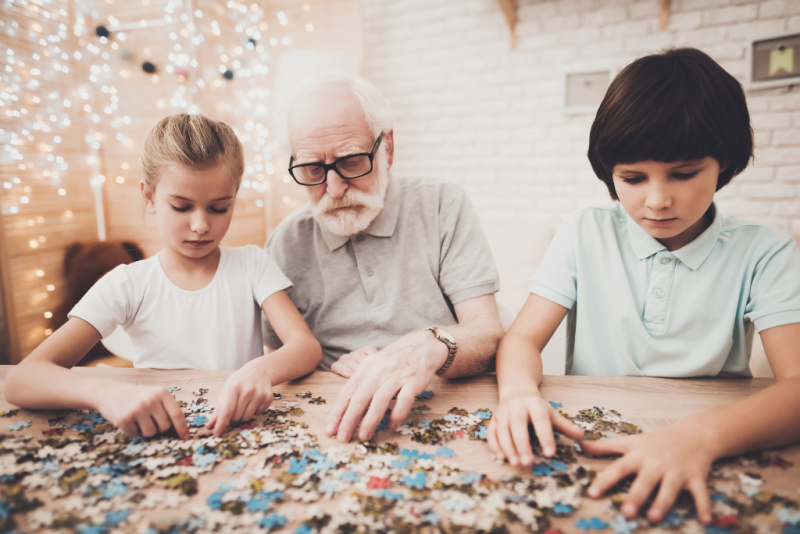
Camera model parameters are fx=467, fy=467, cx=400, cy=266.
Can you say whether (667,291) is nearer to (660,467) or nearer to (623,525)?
(660,467)

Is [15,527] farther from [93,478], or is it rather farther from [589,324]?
[589,324]

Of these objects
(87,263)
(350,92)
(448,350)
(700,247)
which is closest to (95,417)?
(448,350)

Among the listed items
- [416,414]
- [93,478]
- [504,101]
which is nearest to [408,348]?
[416,414]

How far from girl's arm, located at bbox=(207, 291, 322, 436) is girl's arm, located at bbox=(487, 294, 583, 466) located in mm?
521

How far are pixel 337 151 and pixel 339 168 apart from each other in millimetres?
60

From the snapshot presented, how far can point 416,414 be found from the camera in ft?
3.49

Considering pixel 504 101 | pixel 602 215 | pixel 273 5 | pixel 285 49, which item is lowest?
pixel 602 215

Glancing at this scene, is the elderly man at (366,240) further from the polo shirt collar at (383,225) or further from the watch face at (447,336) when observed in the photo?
the watch face at (447,336)

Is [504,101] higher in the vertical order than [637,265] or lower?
higher

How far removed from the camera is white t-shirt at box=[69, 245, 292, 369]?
149cm

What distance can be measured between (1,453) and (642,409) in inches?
52.9

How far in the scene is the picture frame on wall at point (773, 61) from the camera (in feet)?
10.5

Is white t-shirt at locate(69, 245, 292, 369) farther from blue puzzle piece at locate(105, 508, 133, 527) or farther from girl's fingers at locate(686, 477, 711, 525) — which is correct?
girl's fingers at locate(686, 477, 711, 525)

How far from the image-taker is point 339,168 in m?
1.64
